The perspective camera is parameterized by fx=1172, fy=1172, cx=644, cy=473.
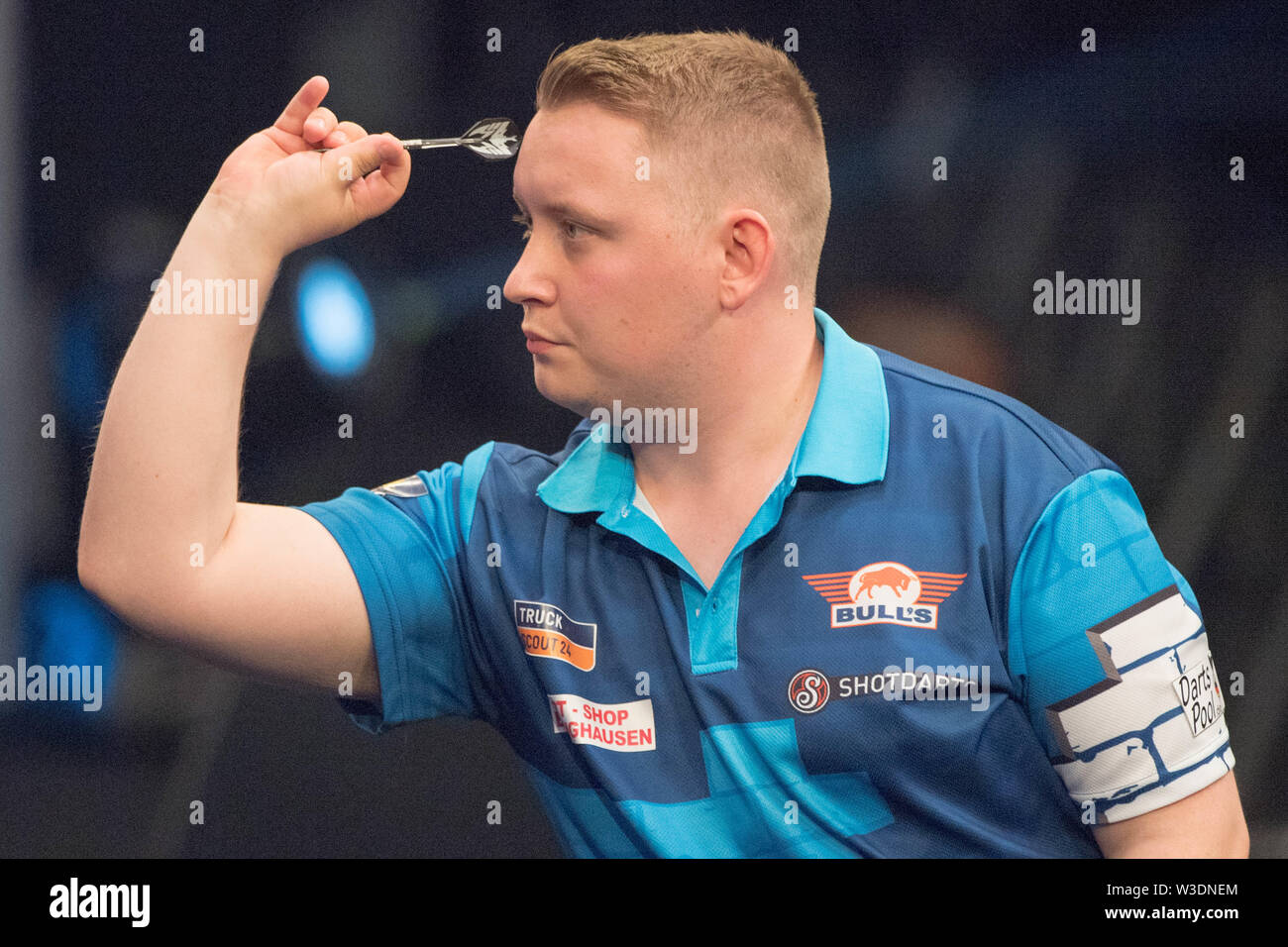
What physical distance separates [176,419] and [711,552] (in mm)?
701

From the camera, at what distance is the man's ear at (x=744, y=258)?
1.57 metres

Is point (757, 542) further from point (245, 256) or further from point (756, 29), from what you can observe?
point (756, 29)

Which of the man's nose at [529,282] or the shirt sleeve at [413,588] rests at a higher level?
the man's nose at [529,282]

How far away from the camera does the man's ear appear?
1.57 metres

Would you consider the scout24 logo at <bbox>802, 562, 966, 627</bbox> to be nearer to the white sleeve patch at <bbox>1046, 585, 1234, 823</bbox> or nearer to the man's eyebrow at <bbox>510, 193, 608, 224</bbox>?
the white sleeve patch at <bbox>1046, 585, 1234, 823</bbox>

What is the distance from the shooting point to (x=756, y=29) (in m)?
2.04

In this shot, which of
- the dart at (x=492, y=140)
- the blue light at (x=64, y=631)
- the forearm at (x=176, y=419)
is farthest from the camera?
the blue light at (x=64, y=631)

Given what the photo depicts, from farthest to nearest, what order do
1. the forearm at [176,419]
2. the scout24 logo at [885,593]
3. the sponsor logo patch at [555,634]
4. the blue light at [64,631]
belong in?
the blue light at [64,631] → the sponsor logo patch at [555,634] → the scout24 logo at [885,593] → the forearm at [176,419]

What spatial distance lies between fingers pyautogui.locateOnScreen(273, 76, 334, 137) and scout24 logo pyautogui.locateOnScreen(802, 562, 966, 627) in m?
0.90

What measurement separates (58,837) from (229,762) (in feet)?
0.98

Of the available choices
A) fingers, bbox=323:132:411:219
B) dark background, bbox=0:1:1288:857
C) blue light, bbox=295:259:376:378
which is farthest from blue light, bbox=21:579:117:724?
fingers, bbox=323:132:411:219

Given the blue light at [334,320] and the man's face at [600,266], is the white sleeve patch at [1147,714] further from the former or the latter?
the blue light at [334,320]

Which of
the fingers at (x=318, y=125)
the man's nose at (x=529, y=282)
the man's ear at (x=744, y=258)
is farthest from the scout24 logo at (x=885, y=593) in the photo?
the fingers at (x=318, y=125)

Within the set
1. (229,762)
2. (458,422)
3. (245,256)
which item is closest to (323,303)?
(458,422)
